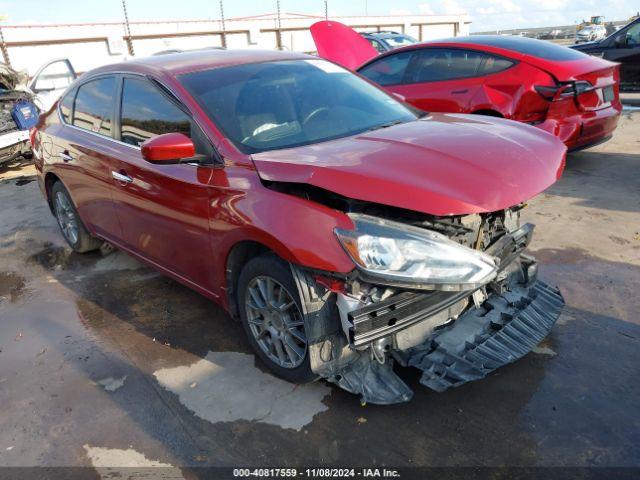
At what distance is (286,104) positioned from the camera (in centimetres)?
329

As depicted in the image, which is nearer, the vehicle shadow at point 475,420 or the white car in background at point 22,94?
the vehicle shadow at point 475,420

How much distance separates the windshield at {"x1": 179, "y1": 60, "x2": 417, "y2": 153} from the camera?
9.95 ft

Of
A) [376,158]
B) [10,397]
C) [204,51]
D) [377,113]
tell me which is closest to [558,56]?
[377,113]

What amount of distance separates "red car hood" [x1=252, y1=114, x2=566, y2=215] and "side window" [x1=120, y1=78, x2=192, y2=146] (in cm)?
75

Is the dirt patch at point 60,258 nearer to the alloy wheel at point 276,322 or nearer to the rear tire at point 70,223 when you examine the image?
the rear tire at point 70,223

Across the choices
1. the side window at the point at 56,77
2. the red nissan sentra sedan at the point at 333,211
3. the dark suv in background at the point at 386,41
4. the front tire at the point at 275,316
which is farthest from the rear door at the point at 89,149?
the dark suv in background at the point at 386,41

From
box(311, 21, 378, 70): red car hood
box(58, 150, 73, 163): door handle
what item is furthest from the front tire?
box(311, 21, 378, 70): red car hood

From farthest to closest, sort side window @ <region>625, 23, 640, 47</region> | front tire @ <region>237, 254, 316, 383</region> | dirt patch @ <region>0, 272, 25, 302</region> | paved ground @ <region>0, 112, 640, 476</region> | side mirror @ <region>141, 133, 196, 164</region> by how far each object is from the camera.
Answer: side window @ <region>625, 23, 640, 47</region> → dirt patch @ <region>0, 272, 25, 302</region> → side mirror @ <region>141, 133, 196, 164</region> → front tire @ <region>237, 254, 316, 383</region> → paved ground @ <region>0, 112, 640, 476</region>

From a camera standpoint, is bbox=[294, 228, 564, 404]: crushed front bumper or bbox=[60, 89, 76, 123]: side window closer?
bbox=[294, 228, 564, 404]: crushed front bumper

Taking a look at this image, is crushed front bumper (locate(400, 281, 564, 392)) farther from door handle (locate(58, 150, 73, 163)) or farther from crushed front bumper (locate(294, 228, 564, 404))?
door handle (locate(58, 150, 73, 163))

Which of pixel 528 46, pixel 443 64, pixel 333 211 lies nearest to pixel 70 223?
pixel 333 211

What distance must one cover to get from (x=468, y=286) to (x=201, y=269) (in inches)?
66.1

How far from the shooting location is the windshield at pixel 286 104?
3.03 m

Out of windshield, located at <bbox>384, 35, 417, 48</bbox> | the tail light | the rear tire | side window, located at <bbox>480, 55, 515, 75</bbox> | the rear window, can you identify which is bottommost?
the rear tire
